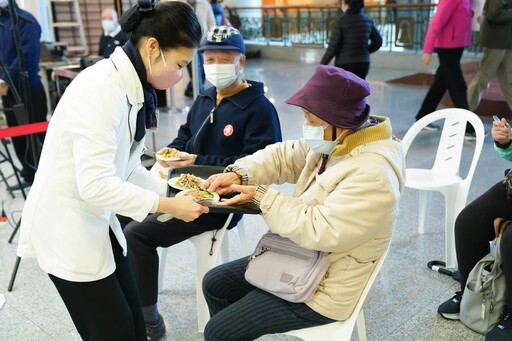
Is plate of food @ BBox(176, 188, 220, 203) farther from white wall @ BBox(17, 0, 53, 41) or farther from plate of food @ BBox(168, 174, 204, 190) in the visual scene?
white wall @ BBox(17, 0, 53, 41)

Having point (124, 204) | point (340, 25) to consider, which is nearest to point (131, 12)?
point (124, 204)

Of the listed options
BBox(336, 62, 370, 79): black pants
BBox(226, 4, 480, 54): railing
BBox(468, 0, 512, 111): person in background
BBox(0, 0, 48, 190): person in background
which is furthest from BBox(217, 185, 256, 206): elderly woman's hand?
BBox(226, 4, 480, 54): railing

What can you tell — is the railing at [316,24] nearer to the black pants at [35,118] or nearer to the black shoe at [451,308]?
the black pants at [35,118]

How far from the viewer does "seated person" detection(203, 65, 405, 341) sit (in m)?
1.44

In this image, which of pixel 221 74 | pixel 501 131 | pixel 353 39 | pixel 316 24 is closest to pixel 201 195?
pixel 221 74

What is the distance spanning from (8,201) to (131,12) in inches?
107

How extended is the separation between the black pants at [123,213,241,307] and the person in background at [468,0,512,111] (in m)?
3.53

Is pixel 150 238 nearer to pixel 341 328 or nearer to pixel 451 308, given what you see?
pixel 341 328

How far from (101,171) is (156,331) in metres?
1.07

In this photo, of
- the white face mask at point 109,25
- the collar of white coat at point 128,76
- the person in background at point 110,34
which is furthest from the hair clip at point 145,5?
the white face mask at point 109,25

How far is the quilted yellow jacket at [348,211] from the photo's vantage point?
1.43 metres

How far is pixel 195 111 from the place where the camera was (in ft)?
8.23

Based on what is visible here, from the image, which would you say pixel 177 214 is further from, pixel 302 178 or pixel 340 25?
pixel 340 25

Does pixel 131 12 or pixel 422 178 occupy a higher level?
pixel 131 12
